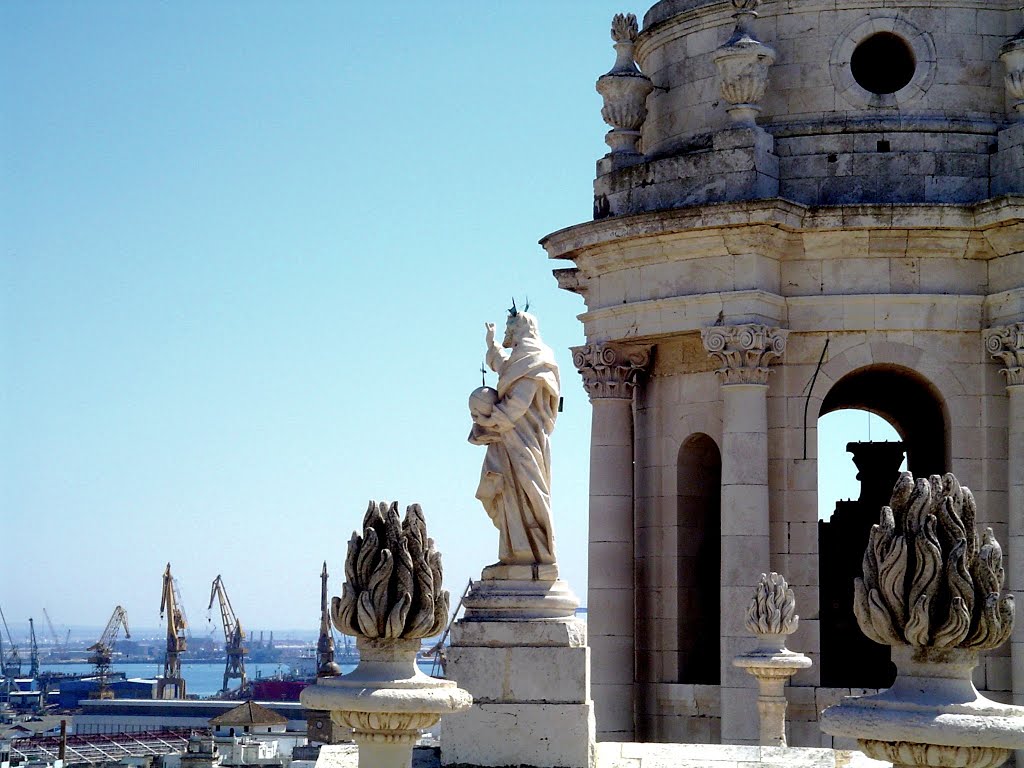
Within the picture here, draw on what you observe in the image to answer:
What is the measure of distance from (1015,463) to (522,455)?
40.3 ft

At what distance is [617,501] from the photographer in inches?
1426

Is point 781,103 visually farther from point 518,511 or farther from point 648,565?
point 518,511

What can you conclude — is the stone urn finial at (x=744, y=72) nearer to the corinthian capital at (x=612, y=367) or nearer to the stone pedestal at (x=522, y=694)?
the corinthian capital at (x=612, y=367)

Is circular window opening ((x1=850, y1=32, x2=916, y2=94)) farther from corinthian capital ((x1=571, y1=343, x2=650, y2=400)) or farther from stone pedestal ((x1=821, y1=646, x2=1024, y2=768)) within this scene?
stone pedestal ((x1=821, y1=646, x2=1024, y2=768))

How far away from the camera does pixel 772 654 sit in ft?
94.5

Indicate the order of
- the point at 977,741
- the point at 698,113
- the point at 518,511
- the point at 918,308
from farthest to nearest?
the point at 698,113 → the point at 918,308 → the point at 518,511 → the point at 977,741

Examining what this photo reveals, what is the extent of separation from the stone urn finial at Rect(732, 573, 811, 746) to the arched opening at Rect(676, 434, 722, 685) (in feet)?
21.4

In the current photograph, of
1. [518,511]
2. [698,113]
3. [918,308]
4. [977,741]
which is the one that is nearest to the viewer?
[977,741]

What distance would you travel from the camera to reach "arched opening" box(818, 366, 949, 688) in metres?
38.3

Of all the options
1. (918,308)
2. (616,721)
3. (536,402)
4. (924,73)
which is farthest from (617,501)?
(536,402)

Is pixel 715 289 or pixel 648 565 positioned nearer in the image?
pixel 715 289

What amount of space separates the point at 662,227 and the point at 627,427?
153 inches

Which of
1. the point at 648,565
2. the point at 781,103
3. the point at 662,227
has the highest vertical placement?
the point at 781,103

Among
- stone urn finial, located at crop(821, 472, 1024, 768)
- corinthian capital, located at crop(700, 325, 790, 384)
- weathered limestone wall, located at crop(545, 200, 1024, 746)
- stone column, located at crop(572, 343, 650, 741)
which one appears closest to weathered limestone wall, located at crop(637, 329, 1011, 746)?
weathered limestone wall, located at crop(545, 200, 1024, 746)
